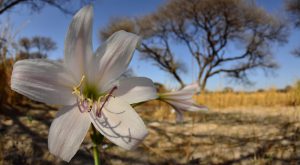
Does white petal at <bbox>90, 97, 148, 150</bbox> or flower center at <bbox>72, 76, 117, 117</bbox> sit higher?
flower center at <bbox>72, 76, 117, 117</bbox>

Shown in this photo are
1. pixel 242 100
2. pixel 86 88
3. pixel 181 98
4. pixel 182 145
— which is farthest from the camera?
pixel 242 100

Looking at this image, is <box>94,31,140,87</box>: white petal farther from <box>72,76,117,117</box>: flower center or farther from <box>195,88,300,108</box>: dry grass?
<box>195,88,300,108</box>: dry grass

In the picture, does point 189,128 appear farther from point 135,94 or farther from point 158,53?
point 158,53

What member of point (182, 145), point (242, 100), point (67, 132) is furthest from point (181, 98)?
point (242, 100)

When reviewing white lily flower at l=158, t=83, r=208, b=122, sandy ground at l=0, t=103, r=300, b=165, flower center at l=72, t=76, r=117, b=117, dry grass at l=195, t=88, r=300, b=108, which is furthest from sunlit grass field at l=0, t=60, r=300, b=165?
dry grass at l=195, t=88, r=300, b=108

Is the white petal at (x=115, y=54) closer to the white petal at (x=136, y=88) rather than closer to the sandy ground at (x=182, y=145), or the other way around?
the white petal at (x=136, y=88)

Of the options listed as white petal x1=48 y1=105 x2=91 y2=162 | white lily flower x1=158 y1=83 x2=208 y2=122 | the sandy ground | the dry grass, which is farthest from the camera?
the dry grass

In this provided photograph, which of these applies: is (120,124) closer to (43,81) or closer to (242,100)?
(43,81)
